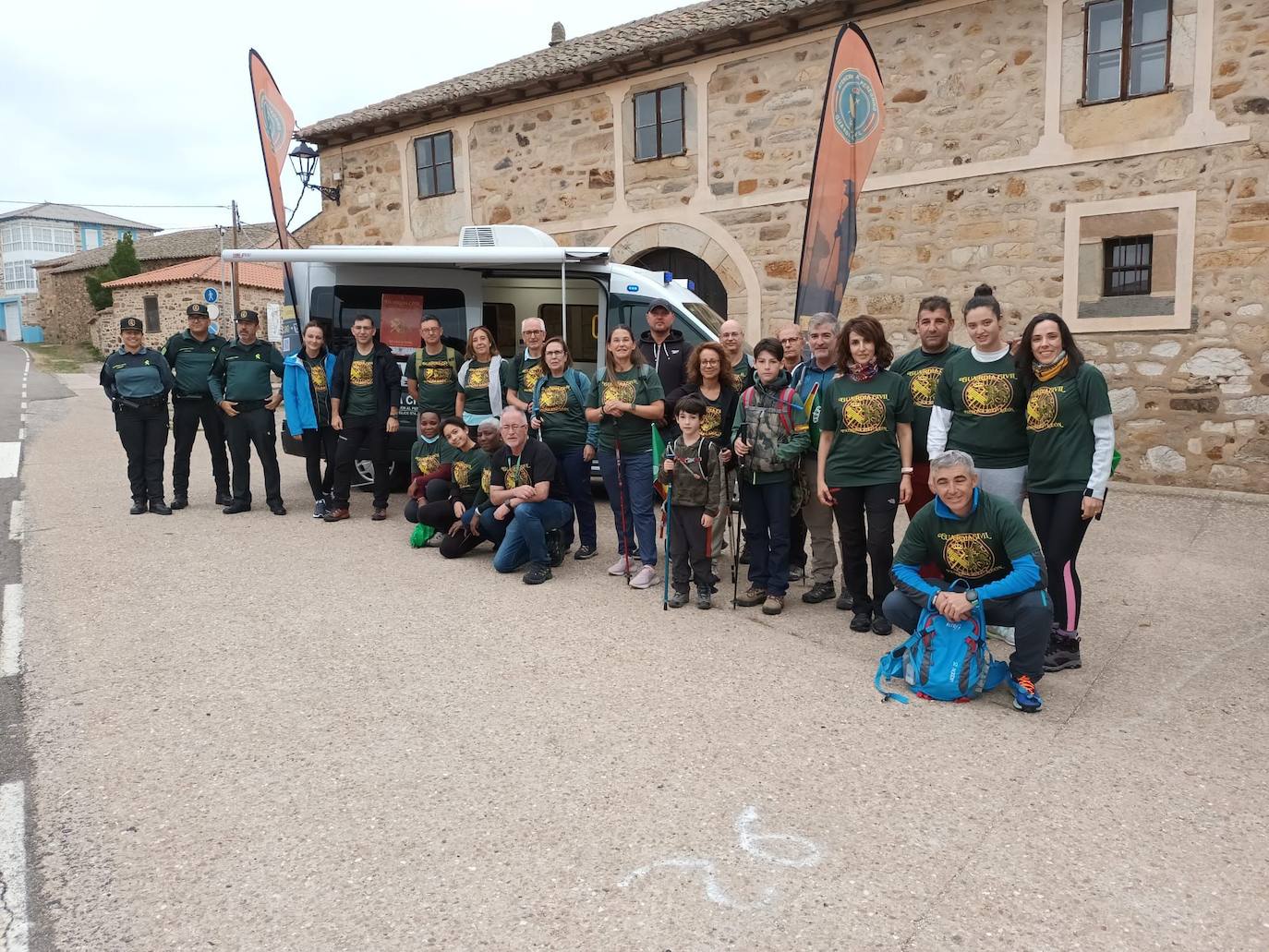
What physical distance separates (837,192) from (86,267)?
57.1 m

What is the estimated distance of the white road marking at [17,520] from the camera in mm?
7693

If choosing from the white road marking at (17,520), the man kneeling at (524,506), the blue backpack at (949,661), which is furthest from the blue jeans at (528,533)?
the white road marking at (17,520)

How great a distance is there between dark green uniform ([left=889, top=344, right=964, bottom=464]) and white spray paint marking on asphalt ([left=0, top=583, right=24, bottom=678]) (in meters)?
4.84

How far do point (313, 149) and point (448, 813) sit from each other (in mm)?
16356

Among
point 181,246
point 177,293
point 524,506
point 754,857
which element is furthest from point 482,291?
point 181,246

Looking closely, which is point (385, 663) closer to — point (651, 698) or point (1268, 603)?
Answer: point (651, 698)

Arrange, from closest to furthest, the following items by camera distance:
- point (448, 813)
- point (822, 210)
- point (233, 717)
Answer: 1. point (448, 813)
2. point (233, 717)
3. point (822, 210)

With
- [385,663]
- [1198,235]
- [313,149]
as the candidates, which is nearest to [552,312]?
[385,663]

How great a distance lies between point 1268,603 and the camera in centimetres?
552

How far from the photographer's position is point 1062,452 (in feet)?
14.4

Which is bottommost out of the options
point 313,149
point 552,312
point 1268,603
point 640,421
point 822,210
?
point 1268,603

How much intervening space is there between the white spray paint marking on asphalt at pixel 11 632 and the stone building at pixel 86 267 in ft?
147

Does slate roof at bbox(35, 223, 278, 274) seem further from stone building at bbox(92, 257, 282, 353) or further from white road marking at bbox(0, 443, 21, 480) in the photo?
white road marking at bbox(0, 443, 21, 480)

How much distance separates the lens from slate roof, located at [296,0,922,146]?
1159 centimetres
